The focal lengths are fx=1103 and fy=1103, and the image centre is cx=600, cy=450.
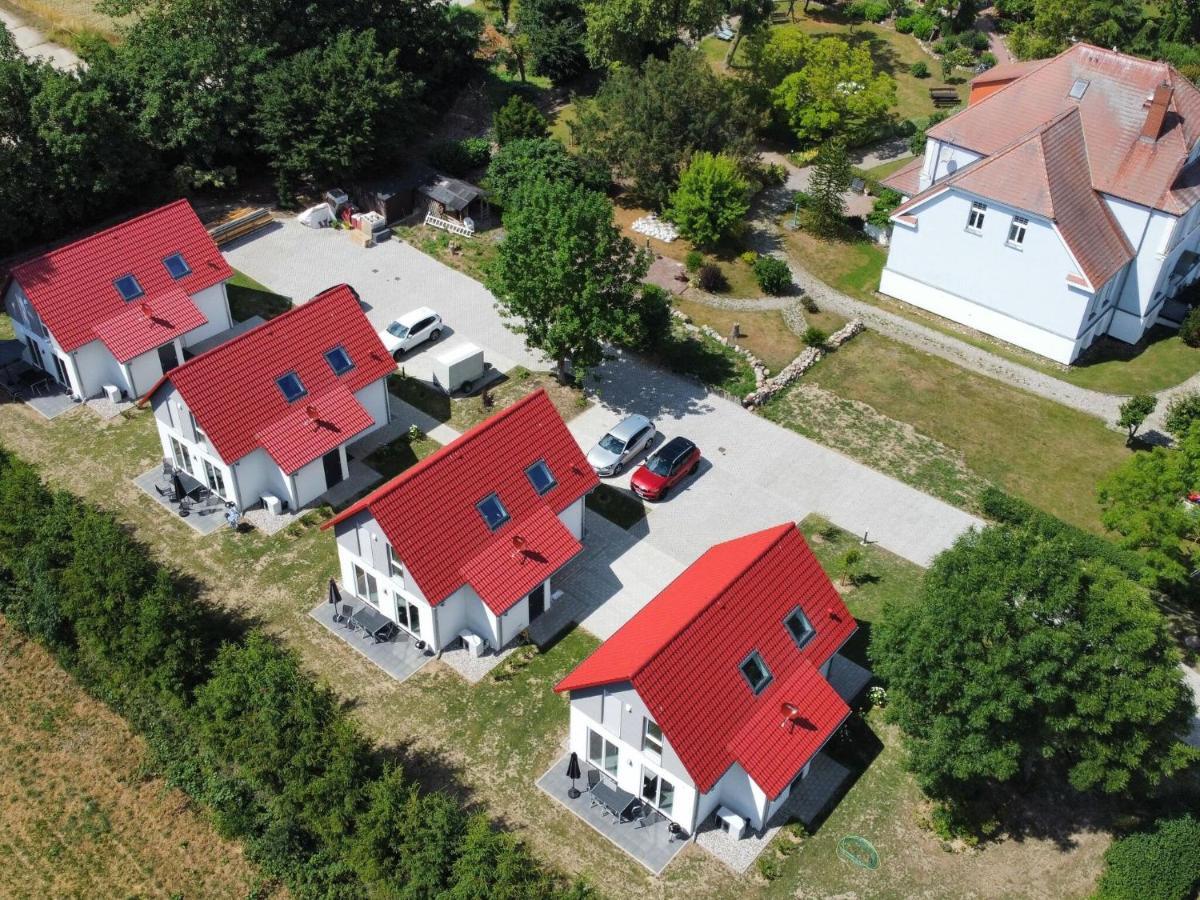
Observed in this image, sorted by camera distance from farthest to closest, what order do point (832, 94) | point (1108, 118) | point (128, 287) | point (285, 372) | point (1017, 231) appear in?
point (832, 94), point (1108, 118), point (1017, 231), point (128, 287), point (285, 372)

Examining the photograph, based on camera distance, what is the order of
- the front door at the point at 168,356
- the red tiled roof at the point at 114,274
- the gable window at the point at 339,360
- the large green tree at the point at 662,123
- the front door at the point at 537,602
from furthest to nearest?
1. the large green tree at the point at 662,123
2. the front door at the point at 168,356
3. the red tiled roof at the point at 114,274
4. the gable window at the point at 339,360
5. the front door at the point at 537,602

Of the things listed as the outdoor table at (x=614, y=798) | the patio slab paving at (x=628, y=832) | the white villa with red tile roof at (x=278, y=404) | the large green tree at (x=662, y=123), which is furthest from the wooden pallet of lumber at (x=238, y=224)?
the outdoor table at (x=614, y=798)

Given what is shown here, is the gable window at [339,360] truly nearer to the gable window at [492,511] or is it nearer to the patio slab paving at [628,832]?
the gable window at [492,511]

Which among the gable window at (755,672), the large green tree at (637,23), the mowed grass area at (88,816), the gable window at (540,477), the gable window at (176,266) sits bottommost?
the mowed grass area at (88,816)

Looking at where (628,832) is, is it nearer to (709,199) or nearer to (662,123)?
(709,199)

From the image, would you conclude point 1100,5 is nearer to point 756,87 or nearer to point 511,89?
point 756,87

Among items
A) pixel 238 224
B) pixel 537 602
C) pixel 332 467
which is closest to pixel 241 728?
pixel 537 602

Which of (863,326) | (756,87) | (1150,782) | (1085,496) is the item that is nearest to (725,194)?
(863,326)
